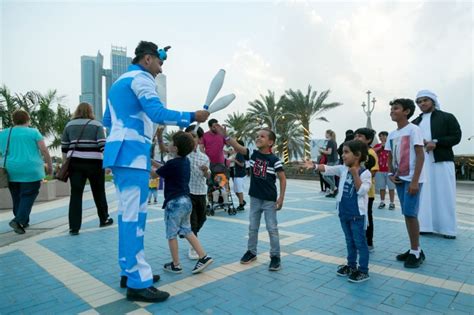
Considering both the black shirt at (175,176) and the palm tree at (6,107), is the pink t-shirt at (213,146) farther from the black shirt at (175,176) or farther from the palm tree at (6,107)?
the palm tree at (6,107)

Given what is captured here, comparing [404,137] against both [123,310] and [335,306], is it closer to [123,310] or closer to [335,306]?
[335,306]

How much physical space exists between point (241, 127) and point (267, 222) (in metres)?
28.1

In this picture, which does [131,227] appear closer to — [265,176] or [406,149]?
[265,176]

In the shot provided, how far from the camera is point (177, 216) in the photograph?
3.49m

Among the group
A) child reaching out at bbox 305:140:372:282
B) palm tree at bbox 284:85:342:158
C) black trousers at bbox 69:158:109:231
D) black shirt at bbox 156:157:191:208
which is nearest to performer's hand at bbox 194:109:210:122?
black shirt at bbox 156:157:191:208

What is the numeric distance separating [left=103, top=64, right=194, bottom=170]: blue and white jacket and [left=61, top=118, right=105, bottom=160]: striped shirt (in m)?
2.59

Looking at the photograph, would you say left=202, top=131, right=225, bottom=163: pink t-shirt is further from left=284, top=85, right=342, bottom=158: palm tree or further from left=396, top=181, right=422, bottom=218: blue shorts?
left=284, top=85, right=342, bottom=158: palm tree

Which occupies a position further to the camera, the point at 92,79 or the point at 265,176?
the point at 92,79

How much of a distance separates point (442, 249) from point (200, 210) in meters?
3.33

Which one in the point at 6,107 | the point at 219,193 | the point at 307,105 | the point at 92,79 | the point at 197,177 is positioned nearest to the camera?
the point at 197,177

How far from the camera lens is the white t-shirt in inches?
148

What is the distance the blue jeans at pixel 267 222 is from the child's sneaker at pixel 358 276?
0.80 meters

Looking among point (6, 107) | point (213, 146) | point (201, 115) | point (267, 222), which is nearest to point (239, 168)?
point (213, 146)

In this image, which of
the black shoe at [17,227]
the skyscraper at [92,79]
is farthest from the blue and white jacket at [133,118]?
the skyscraper at [92,79]
